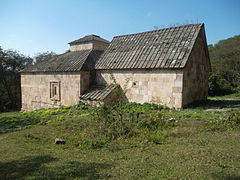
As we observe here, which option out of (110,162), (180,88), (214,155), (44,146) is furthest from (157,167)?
(180,88)

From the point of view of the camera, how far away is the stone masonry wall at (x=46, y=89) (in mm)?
13594

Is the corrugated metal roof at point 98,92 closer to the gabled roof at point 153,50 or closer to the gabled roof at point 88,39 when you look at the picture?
the gabled roof at point 153,50

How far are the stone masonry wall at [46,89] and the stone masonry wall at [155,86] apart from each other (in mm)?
3569

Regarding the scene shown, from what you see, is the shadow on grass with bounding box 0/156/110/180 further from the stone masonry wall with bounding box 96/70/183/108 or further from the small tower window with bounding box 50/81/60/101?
the small tower window with bounding box 50/81/60/101

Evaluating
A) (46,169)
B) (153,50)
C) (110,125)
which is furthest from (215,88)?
(46,169)

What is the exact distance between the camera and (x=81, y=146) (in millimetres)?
5242

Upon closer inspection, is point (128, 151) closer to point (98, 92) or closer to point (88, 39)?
point (98, 92)

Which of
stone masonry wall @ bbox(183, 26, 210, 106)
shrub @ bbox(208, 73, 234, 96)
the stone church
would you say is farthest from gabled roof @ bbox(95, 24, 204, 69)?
shrub @ bbox(208, 73, 234, 96)

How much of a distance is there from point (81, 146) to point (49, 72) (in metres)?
11.4

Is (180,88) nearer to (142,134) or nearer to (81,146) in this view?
(142,134)

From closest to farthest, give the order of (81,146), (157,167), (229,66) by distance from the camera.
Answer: (157,167)
(81,146)
(229,66)

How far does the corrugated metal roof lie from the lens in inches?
470

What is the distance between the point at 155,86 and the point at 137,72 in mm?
1548

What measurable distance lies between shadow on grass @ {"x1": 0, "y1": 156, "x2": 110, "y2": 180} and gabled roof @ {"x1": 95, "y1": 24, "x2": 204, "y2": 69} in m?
7.68
